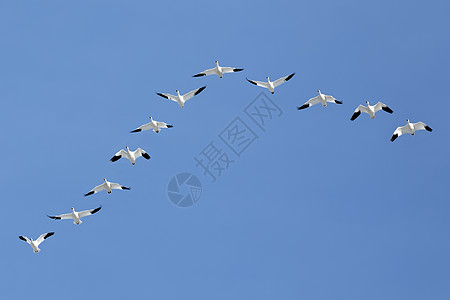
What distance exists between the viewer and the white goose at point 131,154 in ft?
224

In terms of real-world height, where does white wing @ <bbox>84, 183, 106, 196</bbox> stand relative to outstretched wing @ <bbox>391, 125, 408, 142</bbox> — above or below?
above

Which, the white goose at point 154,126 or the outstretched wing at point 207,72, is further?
the outstretched wing at point 207,72

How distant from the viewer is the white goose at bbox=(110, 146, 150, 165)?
6831cm

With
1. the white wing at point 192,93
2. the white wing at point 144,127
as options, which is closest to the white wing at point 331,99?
the white wing at point 192,93

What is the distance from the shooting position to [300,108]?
227ft

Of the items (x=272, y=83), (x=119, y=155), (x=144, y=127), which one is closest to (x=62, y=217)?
(x=119, y=155)

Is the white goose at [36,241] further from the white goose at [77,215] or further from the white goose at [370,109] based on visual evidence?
the white goose at [370,109]

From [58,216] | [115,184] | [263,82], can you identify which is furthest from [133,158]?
[263,82]

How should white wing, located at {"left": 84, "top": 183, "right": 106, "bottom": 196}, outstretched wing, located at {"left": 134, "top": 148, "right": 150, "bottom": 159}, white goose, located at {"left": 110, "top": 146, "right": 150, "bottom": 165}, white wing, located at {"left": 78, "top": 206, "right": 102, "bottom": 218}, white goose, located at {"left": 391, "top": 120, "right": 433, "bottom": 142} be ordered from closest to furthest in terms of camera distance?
white goose, located at {"left": 391, "top": 120, "right": 433, "bottom": 142} < white wing, located at {"left": 78, "top": 206, "right": 102, "bottom": 218} < white wing, located at {"left": 84, "top": 183, "right": 106, "bottom": 196} < white goose, located at {"left": 110, "top": 146, "right": 150, "bottom": 165} < outstretched wing, located at {"left": 134, "top": 148, "right": 150, "bottom": 159}

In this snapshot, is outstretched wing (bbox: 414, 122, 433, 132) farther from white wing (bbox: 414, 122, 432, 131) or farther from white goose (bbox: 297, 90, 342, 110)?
white goose (bbox: 297, 90, 342, 110)

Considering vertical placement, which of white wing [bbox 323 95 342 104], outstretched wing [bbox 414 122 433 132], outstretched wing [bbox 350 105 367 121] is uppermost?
white wing [bbox 323 95 342 104]

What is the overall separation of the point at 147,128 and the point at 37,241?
11847 mm

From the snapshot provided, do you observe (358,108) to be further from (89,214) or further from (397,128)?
(89,214)

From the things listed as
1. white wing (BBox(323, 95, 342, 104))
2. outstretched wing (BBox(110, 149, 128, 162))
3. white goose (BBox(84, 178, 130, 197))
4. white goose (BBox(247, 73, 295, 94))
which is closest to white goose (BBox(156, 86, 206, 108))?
white goose (BBox(247, 73, 295, 94))
